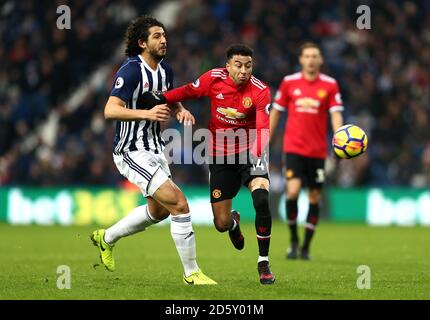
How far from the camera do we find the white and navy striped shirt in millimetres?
8273

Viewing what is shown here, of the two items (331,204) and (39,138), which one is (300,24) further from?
(39,138)

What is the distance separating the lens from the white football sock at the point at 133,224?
8805mm

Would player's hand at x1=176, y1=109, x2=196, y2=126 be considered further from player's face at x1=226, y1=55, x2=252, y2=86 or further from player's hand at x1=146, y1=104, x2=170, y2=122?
player's face at x1=226, y1=55, x2=252, y2=86

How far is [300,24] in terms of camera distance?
21.6 metres

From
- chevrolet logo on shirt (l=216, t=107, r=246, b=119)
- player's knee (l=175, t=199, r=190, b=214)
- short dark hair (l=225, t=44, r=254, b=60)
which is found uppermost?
short dark hair (l=225, t=44, r=254, b=60)

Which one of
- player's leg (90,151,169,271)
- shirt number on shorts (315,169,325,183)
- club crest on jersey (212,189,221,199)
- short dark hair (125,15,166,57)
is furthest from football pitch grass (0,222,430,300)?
short dark hair (125,15,166,57)


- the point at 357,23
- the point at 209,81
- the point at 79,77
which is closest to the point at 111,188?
the point at 79,77

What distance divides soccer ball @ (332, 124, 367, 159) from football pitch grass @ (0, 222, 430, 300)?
1.22 m

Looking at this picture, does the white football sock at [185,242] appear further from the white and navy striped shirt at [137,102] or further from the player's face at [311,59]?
the player's face at [311,59]

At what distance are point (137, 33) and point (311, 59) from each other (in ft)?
12.4

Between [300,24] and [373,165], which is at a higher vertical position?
[300,24]

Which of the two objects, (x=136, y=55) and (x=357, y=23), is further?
(x=357, y=23)

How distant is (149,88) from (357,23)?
44.0 ft
